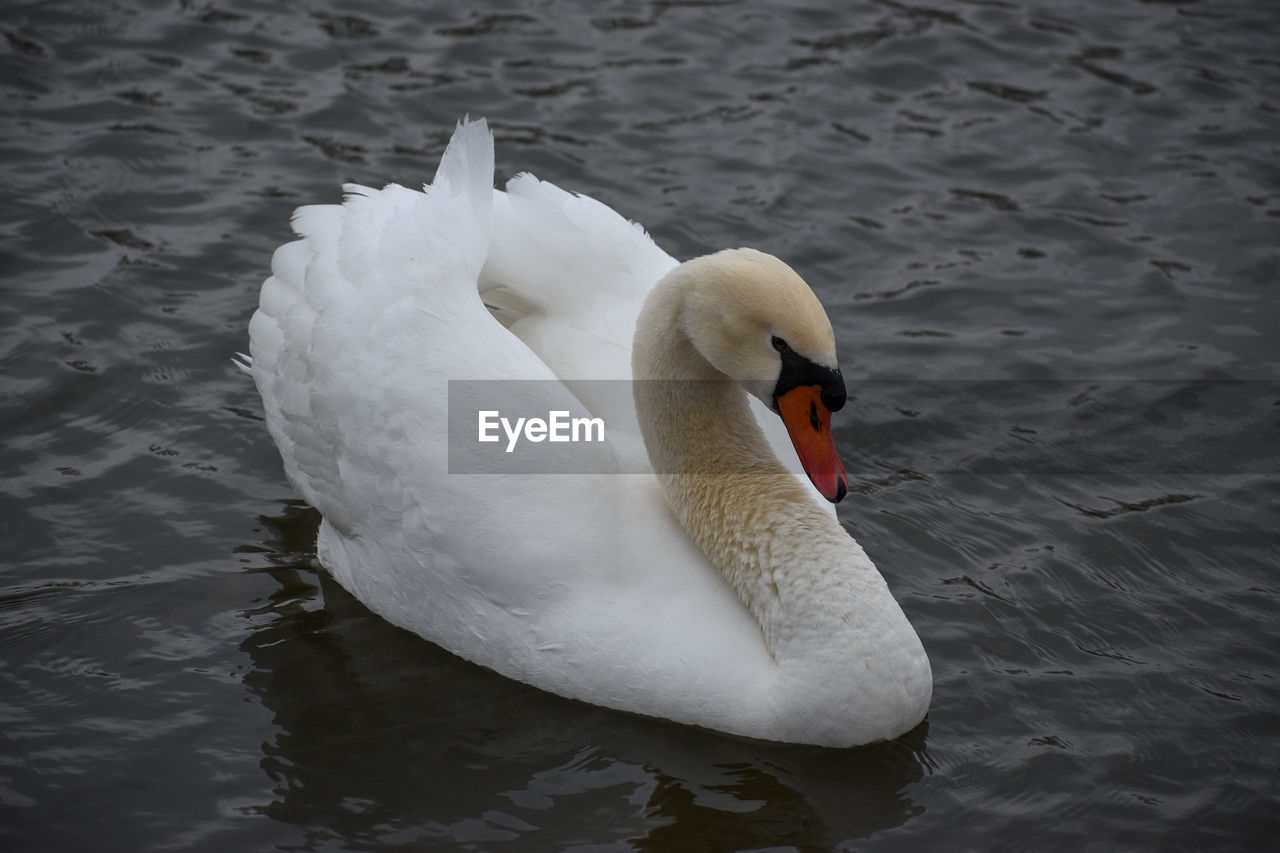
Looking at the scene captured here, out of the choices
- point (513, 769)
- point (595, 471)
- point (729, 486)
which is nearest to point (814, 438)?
point (729, 486)

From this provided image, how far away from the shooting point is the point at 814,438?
18.5ft

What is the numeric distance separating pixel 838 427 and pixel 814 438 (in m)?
2.43

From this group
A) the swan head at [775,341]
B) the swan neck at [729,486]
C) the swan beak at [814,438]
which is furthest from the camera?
the swan neck at [729,486]

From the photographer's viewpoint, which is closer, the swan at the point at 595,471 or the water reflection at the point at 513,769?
the water reflection at the point at 513,769

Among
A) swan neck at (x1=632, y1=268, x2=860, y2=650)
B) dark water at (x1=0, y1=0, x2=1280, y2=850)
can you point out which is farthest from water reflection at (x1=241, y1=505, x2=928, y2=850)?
swan neck at (x1=632, y1=268, x2=860, y2=650)

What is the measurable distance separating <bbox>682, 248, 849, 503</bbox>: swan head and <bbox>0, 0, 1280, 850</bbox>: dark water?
1.26 m

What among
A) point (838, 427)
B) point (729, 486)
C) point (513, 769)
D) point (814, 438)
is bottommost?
point (513, 769)

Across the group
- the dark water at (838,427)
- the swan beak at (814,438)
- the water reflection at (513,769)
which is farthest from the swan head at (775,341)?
the dark water at (838,427)

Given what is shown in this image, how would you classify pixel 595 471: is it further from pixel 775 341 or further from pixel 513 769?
pixel 513 769

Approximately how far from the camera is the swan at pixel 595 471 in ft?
18.4

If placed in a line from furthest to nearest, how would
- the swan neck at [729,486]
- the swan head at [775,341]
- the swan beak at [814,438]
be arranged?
1. the swan neck at [729,486]
2. the swan beak at [814,438]
3. the swan head at [775,341]

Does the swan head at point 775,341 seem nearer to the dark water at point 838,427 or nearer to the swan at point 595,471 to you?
the swan at point 595,471

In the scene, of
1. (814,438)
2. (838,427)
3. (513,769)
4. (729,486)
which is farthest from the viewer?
(838,427)

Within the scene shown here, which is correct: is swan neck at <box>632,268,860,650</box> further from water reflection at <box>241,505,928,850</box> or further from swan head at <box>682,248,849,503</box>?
water reflection at <box>241,505,928,850</box>
